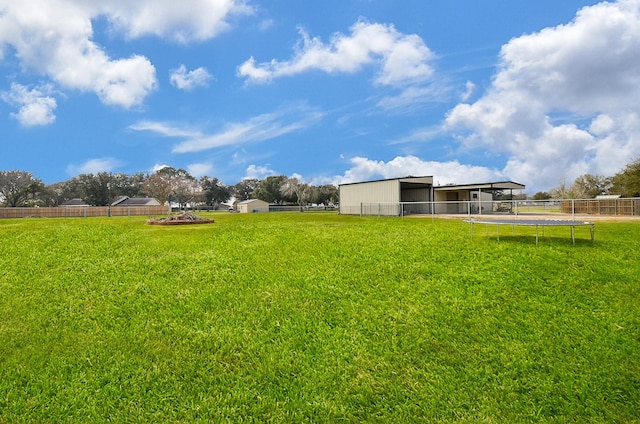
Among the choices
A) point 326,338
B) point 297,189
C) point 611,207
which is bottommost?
point 326,338

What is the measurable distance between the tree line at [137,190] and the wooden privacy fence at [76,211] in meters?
12.6

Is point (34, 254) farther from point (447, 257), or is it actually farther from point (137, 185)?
point (137, 185)

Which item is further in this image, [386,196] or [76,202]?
[76,202]

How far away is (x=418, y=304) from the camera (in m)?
5.84

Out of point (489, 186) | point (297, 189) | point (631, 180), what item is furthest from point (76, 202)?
point (631, 180)

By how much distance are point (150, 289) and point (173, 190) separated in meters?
66.8

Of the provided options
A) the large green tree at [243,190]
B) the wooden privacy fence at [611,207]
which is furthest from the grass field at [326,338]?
the large green tree at [243,190]

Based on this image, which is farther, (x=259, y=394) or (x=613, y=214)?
(x=613, y=214)

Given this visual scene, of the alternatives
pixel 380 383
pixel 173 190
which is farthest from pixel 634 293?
pixel 173 190

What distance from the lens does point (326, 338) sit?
4.97m

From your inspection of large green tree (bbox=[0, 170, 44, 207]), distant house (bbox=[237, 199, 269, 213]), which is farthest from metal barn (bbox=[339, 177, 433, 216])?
large green tree (bbox=[0, 170, 44, 207])

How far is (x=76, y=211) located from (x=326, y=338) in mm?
48407

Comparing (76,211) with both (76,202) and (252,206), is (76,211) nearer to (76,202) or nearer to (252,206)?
(252,206)

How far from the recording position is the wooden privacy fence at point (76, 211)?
3978 cm
